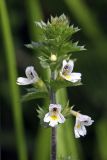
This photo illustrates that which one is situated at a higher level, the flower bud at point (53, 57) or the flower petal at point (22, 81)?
the flower bud at point (53, 57)

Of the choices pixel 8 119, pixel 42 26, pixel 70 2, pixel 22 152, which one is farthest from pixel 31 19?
pixel 42 26

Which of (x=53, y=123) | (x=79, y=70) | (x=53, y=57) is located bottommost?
(x=53, y=123)

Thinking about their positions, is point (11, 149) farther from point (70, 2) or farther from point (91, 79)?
point (70, 2)

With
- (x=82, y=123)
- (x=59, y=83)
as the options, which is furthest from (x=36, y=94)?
(x=82, y=123)

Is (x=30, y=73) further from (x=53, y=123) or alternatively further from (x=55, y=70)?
(x=53, y=123)

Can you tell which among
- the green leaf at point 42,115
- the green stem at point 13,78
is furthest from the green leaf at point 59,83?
the green stem at point 13,78

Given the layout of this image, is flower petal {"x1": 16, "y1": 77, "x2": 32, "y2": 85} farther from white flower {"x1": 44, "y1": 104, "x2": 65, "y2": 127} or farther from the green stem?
the green stem

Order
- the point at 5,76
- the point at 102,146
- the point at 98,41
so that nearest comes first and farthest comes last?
the point at 102,146, the point at 98,41, the point at 5,76

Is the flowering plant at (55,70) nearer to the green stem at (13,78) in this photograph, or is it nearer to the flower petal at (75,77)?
the flower petal at (75,77)
